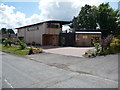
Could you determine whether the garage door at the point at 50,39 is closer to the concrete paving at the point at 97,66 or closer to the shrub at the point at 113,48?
the shrub at the point at 113,48

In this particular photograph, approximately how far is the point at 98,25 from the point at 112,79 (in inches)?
1466

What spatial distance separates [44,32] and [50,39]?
4007mm

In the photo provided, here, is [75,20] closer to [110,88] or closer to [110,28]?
[110,28]

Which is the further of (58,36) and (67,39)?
(58,36)

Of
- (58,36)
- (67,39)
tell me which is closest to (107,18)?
(67,39)

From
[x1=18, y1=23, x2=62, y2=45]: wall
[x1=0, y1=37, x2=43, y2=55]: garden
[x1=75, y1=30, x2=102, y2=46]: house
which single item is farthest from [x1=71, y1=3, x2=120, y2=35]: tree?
[x1=0, y1=37, x2=43, y2=55]: garden

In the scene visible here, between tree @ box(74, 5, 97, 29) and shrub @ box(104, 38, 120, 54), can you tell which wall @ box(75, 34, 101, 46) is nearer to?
shrub @ box(104, 38, 120, 54)

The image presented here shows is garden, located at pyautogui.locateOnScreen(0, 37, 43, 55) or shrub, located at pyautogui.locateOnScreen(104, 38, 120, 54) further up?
shrub, located at pyautogui.locateOnScreen(104, 38, 120, 54)

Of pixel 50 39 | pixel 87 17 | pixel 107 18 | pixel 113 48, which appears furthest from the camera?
pixel 87 17

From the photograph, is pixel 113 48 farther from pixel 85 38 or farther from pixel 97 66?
pixel 85 38

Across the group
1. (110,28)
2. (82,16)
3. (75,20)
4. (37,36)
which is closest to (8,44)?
(37,36)

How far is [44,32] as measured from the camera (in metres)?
26.9

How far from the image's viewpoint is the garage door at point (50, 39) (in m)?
29.3

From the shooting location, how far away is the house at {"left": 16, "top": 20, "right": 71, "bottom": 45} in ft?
88.6
